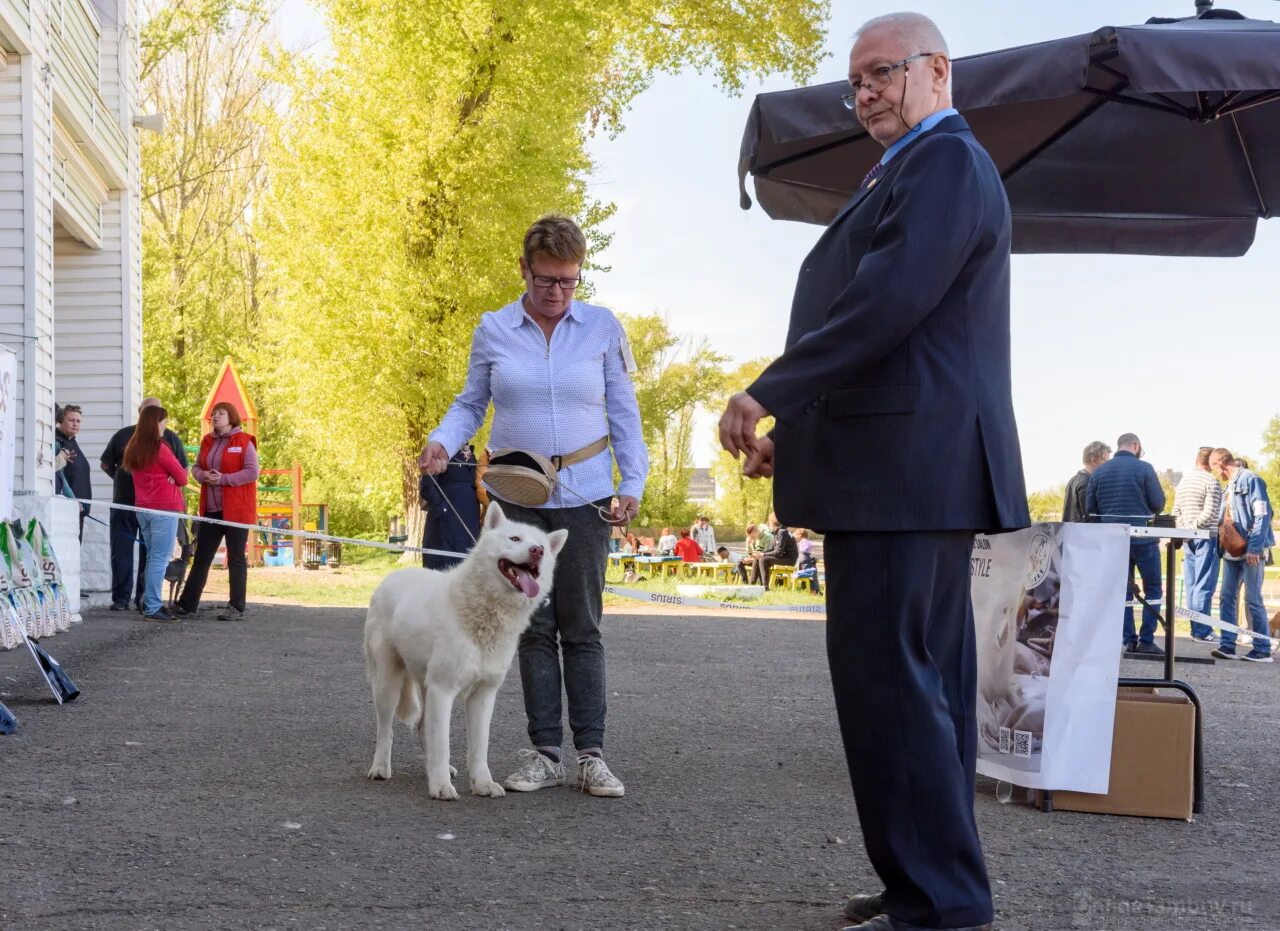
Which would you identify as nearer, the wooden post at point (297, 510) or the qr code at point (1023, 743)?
the qr code at point (1023, 743)

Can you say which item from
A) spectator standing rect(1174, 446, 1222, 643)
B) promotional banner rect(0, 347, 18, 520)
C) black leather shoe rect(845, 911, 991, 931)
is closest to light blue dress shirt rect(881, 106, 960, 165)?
black leather shoe rect(845, 911, 991, 931)

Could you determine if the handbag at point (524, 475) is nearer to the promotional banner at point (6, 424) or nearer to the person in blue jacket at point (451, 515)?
the promotional banner at point (6, 424)

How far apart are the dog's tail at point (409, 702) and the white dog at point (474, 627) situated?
19 centimetres

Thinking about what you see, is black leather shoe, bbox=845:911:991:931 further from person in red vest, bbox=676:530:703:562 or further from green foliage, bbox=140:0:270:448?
green foliage, bbox=140:0:270:448

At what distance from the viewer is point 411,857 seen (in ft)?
13.3

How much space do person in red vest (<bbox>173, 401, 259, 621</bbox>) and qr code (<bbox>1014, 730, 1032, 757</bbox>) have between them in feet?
30.8

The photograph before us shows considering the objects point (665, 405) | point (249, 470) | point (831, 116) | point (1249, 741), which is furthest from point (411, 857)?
point (665, 405)

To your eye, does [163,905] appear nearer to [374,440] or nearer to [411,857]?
[411,857]

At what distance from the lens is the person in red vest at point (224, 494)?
42.4 ft

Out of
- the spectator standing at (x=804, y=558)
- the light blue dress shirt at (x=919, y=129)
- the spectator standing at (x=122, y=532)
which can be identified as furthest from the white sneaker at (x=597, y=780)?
the spectator standing at (x=804, y=558)

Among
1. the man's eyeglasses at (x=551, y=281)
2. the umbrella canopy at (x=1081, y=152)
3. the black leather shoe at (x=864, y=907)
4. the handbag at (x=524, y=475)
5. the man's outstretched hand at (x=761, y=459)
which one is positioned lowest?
the black leather shoe at (x=864, y=907)

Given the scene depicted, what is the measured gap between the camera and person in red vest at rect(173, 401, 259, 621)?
12922 mm

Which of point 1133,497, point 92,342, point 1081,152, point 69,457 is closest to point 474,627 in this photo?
point 1081,152

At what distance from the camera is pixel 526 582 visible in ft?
16.2
